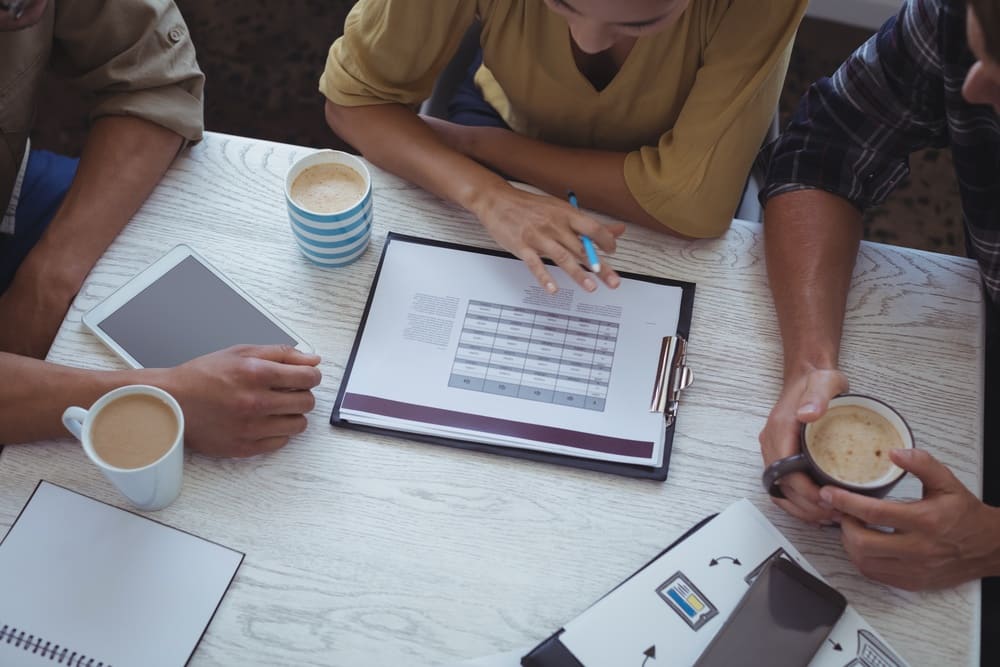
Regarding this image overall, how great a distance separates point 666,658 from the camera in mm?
900

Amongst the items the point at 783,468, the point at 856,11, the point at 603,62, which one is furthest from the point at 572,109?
the point at 856,11

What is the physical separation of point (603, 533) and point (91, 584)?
571 mm

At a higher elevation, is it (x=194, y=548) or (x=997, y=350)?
(x=997, y=350)

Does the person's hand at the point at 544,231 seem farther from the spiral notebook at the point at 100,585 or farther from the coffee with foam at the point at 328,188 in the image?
the spiral notebook at the point at 100,585

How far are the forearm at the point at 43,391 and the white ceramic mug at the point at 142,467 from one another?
0.05 meters

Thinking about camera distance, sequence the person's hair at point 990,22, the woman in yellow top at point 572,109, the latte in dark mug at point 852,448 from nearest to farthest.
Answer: the person's hair at point 990,22, the latte in dark mug at point 852,448, the woman in yellow top at point 572,109

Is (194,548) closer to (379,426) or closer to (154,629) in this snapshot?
(154,629)

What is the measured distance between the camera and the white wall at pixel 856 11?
2.43m

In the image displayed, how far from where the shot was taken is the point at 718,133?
1167 mm

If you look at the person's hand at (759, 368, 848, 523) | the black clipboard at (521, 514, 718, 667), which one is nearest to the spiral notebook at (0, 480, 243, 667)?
the black clipboard at (521, 514, 718, 667)

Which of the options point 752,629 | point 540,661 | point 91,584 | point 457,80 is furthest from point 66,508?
point 457,80

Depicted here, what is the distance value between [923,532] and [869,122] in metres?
0.55

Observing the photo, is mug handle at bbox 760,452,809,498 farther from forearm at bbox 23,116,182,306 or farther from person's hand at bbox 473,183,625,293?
forearm at bbox 23,116,182,306

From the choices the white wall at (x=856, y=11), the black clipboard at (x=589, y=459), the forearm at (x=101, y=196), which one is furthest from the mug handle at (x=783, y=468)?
the white wall at (x=856, y=11)
